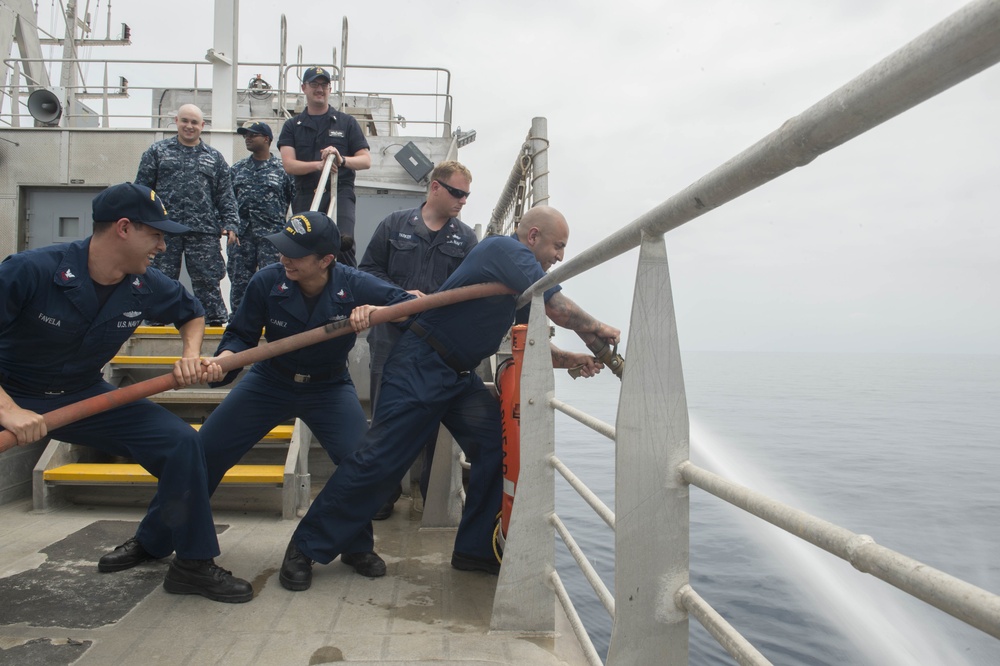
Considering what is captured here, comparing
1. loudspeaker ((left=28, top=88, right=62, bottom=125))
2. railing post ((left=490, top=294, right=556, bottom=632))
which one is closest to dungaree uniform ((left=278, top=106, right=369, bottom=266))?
railing post ((left=490, top=294, right=556, bottom=632))

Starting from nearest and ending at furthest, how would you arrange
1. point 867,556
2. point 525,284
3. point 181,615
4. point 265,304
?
point 867,556 < point 181,615 < point 525,284 < point 265,304

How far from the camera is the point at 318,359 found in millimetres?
3807

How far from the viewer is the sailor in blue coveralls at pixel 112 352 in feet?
10.5

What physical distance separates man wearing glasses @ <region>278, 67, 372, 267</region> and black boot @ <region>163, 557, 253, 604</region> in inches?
117

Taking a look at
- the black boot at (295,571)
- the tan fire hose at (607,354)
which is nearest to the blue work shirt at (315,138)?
the black boot at (295,571)

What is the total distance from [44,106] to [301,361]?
8559 mm

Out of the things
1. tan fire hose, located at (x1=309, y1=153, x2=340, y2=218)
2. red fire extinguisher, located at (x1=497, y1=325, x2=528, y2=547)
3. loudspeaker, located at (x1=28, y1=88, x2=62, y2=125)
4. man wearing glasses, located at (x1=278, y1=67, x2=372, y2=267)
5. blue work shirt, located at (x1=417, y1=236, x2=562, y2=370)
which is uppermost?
loudspeaker, located at (x1=28, y1=88, x2=62, y2=125)

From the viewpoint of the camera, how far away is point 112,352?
3.52m

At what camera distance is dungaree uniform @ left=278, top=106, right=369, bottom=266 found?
6168 millimetres

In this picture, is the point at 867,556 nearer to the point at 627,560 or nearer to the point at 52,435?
the point at 627,560

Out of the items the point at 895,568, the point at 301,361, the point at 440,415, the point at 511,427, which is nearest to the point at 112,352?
the point at 301,361

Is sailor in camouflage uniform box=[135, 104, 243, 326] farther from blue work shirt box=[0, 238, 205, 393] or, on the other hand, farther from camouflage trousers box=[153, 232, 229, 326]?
blue work shirt box=[0, 238, 205, 393]

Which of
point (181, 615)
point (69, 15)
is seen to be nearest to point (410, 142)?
point (181, 615)

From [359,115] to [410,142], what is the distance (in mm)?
1089
